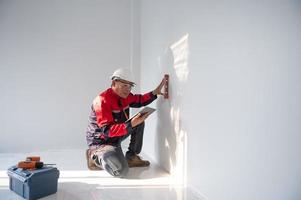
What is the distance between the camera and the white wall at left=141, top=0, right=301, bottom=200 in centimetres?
134

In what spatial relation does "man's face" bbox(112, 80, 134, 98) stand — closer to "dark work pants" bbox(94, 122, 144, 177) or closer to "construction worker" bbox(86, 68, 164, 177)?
"construction worker" bbox(86, 68, 164, 177)

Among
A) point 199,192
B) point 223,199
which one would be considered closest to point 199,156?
point 199,192

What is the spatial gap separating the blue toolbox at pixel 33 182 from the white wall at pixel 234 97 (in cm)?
108

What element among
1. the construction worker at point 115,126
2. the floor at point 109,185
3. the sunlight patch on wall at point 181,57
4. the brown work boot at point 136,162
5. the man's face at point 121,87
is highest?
the sunlight patch on wall at point 181,57

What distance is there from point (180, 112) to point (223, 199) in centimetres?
95

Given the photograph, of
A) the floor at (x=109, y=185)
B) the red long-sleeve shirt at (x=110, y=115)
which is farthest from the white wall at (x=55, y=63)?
the red long-sleeve shirt at (x=110, y=115)

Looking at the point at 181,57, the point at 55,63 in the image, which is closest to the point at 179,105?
the point at 181,57

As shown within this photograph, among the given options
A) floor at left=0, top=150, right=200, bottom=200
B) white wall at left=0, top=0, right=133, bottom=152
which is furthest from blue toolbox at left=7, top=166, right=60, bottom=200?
white wall at left=0, top=0, right=133, bottom=152

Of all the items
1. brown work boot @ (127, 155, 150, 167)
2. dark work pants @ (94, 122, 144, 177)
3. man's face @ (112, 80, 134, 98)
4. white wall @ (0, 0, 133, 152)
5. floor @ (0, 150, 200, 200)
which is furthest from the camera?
white wall @ (0, 0, 133, 152)

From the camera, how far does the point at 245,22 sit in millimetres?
1638

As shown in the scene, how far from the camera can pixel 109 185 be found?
8.24ft

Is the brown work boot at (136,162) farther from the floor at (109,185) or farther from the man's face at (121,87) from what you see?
the man's face at (121,87)

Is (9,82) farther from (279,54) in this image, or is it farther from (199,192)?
(279,54)

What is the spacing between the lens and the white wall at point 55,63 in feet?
12.5
